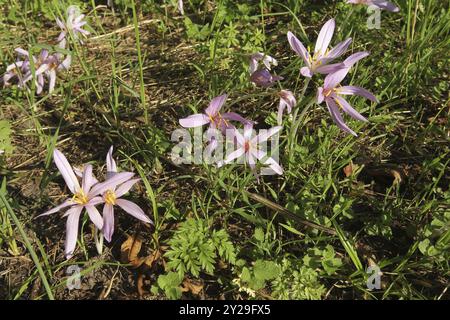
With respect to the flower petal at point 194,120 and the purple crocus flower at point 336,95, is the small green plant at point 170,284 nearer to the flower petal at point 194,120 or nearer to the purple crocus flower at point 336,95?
the flower petal at point 194,120

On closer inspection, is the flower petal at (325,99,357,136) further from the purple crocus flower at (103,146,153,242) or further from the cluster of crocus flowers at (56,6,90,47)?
the cluster of crocus flowers at (56,6,90,47)

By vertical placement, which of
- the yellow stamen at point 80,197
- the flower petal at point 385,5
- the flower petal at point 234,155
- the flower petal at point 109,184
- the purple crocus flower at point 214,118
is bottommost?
the yellow stamen at point 80,197

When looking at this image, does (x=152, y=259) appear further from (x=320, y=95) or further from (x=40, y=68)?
(x=40, y=68)

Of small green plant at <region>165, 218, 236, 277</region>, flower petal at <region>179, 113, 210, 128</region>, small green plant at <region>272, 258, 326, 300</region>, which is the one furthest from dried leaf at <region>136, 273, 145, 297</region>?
flower petal at <region>179, 113, 210, 128</region>

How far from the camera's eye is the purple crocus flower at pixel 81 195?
5.31 ft

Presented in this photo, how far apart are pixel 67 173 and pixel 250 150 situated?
25.5 inches

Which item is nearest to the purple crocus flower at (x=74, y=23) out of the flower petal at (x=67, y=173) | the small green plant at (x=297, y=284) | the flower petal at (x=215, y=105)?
the flower petal at (x=67, y=173)

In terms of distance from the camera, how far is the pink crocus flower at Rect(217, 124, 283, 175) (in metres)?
1.76

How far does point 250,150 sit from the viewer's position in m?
1.78

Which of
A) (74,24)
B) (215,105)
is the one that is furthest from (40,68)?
(215,105)

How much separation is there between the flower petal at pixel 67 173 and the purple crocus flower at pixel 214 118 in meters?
0.43
